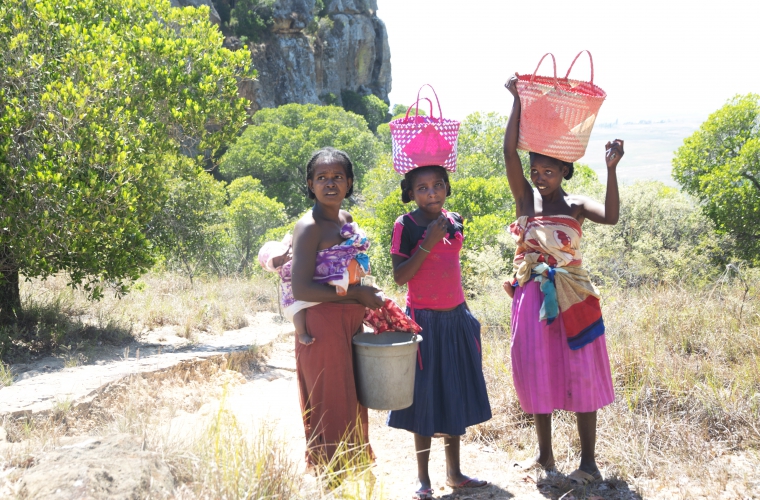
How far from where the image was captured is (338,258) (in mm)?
2584

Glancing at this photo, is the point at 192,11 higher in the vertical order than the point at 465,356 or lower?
higher

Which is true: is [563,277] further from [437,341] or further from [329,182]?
[329,182]

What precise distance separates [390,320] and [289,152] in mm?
35546

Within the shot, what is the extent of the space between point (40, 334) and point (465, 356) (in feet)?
14.5

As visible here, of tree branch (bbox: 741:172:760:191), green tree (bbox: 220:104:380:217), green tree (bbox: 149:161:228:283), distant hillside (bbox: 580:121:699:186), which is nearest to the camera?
green tree (bbox: 149:161:228:283)

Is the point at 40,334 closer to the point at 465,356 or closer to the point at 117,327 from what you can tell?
the point at 117,327

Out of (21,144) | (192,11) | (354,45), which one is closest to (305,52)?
(354,45)

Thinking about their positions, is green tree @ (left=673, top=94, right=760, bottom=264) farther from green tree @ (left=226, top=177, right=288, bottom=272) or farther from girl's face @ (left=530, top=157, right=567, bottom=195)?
green tree @ (left=226, top=177, right=288, bottom=272)

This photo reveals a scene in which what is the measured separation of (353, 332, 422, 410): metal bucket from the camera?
250 cm

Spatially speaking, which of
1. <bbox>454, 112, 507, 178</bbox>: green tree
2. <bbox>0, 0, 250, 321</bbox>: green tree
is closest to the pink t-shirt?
<bbox>0, 0, 250, 321</bbox>: green tree

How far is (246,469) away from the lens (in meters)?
2.12

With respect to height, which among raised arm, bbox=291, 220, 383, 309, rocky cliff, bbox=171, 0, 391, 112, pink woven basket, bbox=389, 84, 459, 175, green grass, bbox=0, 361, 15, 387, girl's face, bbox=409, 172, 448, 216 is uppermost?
rocky cliff, bbox=171, 0, 391, 112

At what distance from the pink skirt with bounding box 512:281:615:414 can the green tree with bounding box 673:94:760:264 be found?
8555 millimetres

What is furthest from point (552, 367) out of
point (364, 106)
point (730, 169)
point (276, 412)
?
point (364, 106)
